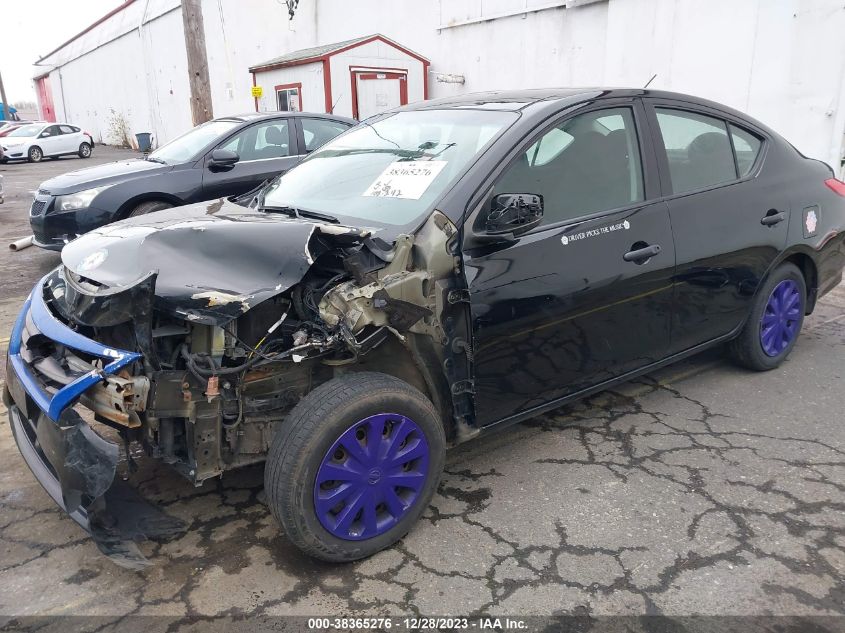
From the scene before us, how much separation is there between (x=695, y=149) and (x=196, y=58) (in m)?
8.86

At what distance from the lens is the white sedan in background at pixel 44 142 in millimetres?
24359

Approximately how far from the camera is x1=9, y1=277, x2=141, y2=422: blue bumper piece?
220 cm

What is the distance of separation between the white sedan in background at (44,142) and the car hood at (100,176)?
68.6 ft

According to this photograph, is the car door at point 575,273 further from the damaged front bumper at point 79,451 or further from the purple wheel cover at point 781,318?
the damaged front bumper at point 79,451

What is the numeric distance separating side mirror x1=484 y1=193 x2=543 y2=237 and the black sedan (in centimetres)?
429

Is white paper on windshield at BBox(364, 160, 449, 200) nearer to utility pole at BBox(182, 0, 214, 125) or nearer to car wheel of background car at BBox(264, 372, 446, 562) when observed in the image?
car wheel of background car at BBox(264, 372, 446, 562)

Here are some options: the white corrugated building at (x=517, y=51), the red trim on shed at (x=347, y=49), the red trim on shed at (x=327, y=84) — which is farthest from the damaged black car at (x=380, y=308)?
the red trim on shed at (x=347, y=49)

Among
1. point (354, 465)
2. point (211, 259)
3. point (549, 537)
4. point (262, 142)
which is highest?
point (262, 142)

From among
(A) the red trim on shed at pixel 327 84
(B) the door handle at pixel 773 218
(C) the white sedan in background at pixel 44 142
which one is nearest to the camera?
(B) the door handle at pixel 773 218

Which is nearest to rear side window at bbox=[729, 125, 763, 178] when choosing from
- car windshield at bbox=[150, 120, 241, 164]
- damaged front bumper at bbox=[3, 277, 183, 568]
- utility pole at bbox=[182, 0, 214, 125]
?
damaged front bumper at bbox=[3, 277, 183, 568]

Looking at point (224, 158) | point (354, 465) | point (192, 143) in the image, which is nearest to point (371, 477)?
point (354, 465)

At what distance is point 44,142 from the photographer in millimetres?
24734

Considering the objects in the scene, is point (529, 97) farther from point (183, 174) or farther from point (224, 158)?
point (183, 174)

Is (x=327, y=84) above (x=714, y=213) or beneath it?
above
